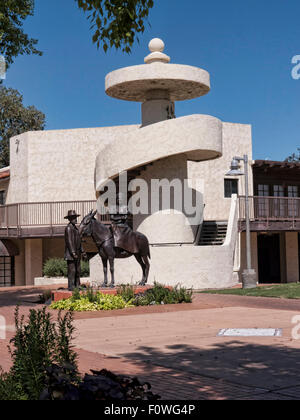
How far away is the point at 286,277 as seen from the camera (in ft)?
114

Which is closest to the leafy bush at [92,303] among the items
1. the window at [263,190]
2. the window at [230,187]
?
the window at [230,187]

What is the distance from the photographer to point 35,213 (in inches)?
1241

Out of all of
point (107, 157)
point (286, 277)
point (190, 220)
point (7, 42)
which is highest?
point (7, 42)

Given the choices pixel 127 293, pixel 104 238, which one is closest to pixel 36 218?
pixel 104 238

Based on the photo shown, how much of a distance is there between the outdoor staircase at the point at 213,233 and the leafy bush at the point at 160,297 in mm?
9882

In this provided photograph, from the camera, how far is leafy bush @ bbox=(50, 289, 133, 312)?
52.7 feet

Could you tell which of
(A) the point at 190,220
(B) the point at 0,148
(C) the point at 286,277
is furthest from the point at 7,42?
(B) the point at 0,148

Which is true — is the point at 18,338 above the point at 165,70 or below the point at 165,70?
below

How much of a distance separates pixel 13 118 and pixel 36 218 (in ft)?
69.2

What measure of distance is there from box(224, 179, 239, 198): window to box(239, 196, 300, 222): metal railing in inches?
77.1

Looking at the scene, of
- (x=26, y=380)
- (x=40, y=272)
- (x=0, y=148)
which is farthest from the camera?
(x=0, y=148)
